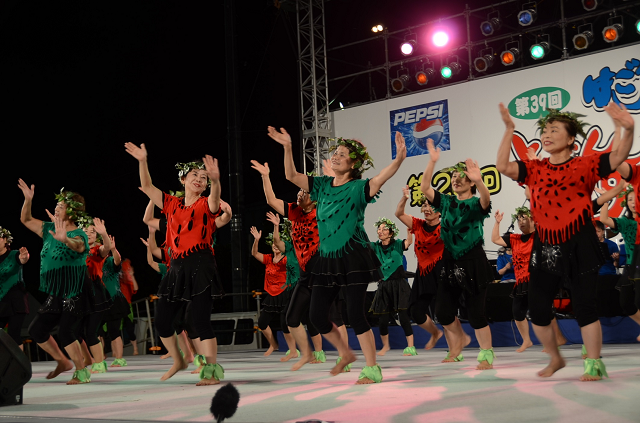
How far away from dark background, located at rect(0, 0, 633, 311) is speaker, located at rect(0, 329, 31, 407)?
11.9 m

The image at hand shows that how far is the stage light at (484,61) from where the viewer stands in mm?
11844

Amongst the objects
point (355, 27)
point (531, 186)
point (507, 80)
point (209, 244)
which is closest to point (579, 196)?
point (531, 186)

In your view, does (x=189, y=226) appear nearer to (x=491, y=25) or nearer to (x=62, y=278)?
(x=62, y=278)

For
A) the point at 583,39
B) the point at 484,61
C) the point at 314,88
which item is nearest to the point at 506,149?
the point at 583,39

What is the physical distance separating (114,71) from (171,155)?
2.59 m

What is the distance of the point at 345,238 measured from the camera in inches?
190

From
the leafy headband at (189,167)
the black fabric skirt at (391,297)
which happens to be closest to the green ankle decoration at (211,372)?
the leafy headband at (189,167)

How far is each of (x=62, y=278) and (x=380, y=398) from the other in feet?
11.9

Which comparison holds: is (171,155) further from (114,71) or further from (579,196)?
(579,196)

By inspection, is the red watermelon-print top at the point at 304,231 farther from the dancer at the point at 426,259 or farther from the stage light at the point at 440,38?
the stage light at the point at 440,38

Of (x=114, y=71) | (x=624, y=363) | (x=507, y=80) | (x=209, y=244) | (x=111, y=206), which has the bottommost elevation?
(x=624, y=363)

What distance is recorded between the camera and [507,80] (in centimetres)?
1155

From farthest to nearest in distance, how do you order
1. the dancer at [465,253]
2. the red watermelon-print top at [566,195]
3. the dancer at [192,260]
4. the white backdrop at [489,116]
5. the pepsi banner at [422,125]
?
the pepsi banner at [422,125], the white backdrop at [489,116], the dancer at [465,253], the dancer at [192,260], the red watermelon-print top at [566,195]

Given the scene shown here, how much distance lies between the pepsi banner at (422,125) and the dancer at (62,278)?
288 inches
